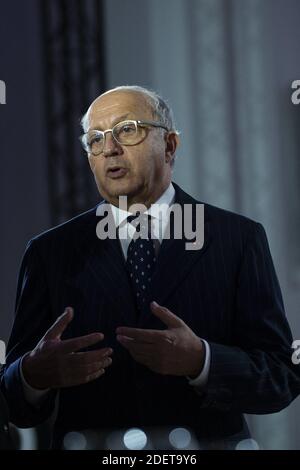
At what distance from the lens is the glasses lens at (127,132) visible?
1.48 m

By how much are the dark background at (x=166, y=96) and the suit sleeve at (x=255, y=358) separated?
0.68m

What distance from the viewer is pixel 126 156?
148cm

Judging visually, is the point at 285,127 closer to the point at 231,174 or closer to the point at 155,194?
the point at 231,174

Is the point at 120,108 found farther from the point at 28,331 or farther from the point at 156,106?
the point at 28,331

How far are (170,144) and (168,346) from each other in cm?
→ 45

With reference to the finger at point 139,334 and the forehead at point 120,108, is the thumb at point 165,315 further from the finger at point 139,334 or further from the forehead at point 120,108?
the forehead at point 120,108

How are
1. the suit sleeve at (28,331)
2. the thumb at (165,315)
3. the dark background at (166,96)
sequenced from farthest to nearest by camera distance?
1. the dark background at (166,96)
2. the suit sleeve at (28,331)
3. the thumb at (165,315)

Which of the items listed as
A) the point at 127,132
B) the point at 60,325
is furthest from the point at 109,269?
the point at 127,132

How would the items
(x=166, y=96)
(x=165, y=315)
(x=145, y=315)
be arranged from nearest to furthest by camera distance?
(x=165, y=315), (x=145, y=315), (x=166, y=96)

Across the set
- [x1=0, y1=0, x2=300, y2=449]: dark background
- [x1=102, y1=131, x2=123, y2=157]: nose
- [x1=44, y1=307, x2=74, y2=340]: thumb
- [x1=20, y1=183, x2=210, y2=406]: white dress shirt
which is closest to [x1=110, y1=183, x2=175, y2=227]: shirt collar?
[x1=20, y1=183, x2=210, y2=406]: white dress shirt

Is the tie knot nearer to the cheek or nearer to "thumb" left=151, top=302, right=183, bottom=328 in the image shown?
the cheek

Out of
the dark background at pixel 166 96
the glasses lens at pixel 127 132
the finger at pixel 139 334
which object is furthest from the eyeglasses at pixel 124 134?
the dark background at pixel 166 96

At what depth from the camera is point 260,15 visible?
7.75ft
